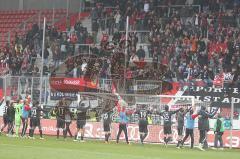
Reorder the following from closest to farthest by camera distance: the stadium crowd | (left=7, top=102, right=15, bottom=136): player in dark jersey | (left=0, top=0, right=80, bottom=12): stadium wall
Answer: (left=7, top=102, right=15, bottom=136): player in dark jersey
the stadium crowd
(left=0, top=0, right=80, bottom=12): stadium wall

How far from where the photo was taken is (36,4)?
5116 centimetres

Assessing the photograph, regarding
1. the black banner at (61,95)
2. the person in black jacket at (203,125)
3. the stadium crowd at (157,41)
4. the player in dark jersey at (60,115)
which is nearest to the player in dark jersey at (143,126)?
the person in black jacket at (203,125)

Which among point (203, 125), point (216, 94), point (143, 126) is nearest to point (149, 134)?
point (143, 126)

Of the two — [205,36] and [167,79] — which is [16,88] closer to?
[167,79]

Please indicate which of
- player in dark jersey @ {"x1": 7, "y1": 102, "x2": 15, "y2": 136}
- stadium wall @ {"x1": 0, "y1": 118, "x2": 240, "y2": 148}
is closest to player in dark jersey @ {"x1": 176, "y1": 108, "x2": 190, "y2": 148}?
stadium wall @ {"x1": 0, "y1": 118, "x2": 240, "y2": 148}

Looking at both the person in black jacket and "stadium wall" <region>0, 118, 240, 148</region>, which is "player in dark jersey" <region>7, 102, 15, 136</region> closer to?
"stadium wall" <region>0, 118, 240, 148</region>

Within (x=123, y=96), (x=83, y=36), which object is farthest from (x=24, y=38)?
(x=123, y=96)

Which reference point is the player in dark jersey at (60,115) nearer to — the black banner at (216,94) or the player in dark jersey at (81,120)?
the player in dark jersey at (81,120)

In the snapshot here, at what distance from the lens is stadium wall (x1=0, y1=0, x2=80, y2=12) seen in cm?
4891

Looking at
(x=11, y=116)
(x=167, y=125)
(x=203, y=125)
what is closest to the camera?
(x=203, y=125)

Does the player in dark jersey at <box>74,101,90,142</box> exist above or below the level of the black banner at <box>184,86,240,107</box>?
below

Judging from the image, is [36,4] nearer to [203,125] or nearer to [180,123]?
[180,123]

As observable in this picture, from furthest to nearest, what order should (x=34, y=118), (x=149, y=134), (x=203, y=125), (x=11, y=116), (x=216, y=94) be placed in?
(x=216, y=94) < (x=11, y=116) < (x=149, y=134) < (x=34, y=118) < (x=203, y=125)

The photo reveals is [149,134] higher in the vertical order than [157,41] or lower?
lower
